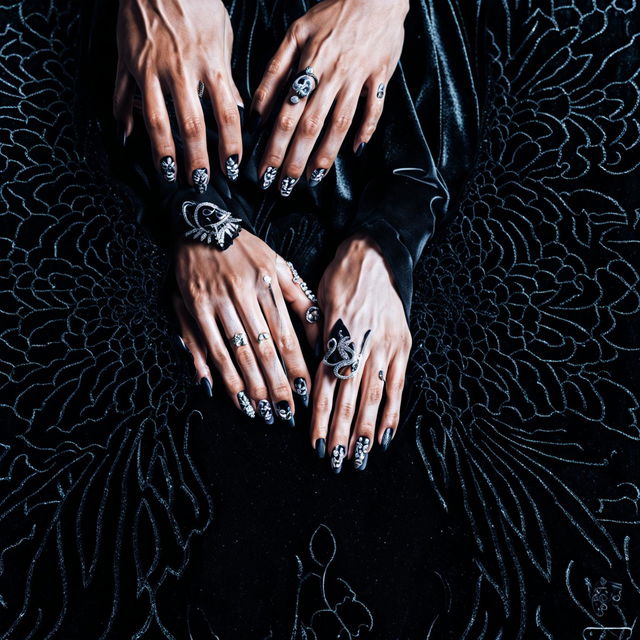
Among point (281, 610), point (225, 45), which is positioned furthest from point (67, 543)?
point (225, 45)

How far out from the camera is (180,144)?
76 cm

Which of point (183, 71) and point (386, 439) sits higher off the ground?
point (183, 71)

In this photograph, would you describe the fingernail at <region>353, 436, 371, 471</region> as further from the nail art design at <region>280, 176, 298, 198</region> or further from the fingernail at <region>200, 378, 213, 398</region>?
the nail art design at <region>280, 176, 298, 198</region>

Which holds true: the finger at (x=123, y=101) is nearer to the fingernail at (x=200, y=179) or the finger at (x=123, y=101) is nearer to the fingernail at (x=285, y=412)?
the fingernail at (x=200, y=179)

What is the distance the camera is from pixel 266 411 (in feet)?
2.35

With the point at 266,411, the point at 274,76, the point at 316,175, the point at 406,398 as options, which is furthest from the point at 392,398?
the point at 274,76

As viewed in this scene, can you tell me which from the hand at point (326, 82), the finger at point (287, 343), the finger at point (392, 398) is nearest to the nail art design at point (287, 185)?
the hand at point (326, 82)

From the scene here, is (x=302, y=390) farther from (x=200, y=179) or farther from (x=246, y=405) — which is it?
(x=200, y=179)

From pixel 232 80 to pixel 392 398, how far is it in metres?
0.37

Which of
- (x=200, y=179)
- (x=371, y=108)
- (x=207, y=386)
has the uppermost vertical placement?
(x=371, y=108)

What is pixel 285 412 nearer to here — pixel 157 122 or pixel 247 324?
pixel 247 324

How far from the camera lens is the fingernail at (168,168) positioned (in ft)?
2.38

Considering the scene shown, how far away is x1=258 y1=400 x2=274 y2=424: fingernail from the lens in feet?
2.35

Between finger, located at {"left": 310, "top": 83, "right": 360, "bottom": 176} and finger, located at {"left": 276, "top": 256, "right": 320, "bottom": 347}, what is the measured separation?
119mm
